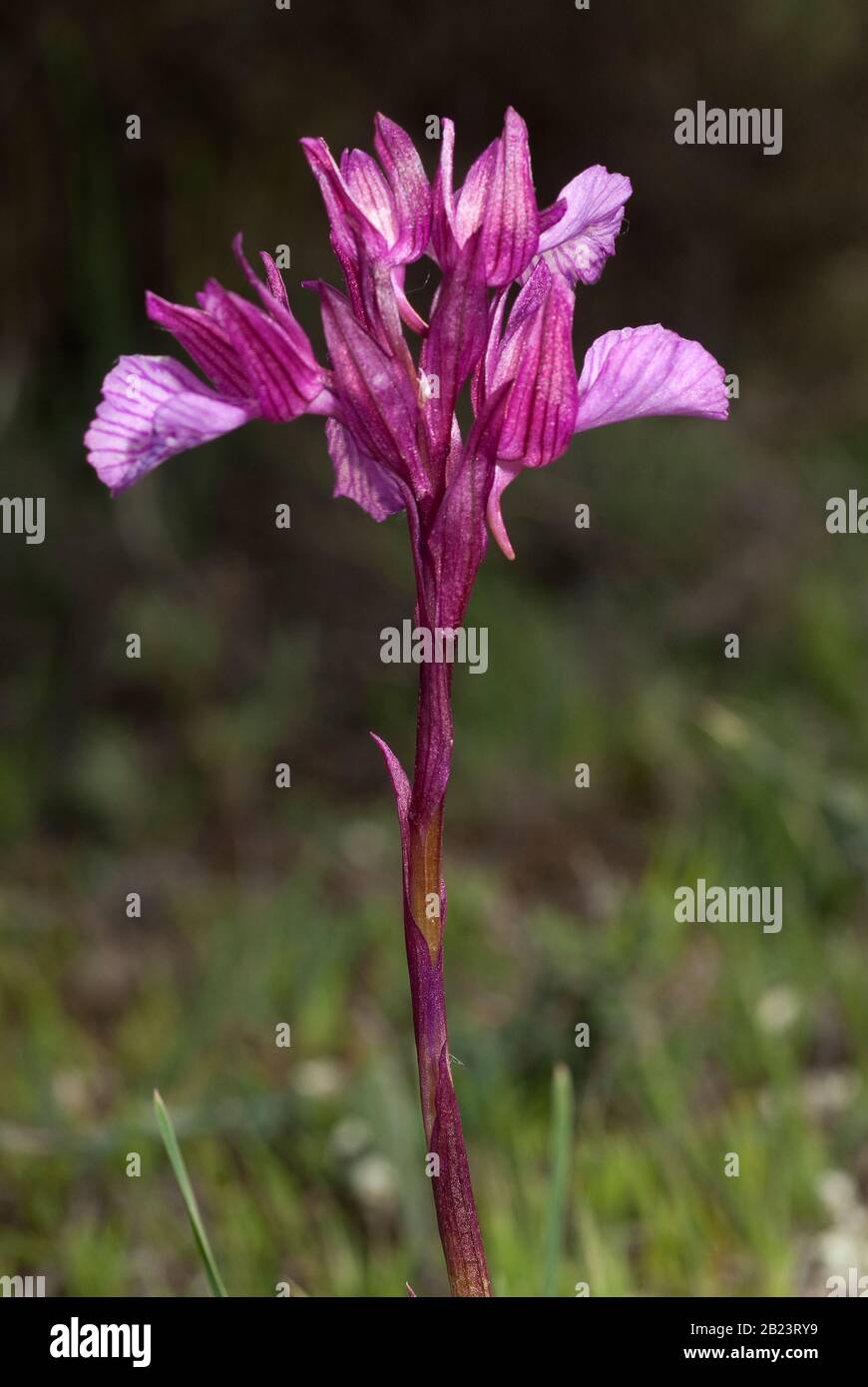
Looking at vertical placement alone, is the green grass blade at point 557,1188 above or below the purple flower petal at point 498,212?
below

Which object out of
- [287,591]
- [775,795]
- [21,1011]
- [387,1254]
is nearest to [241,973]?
[21,1011]

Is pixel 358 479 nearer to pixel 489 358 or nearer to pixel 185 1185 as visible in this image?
pixel 489 358

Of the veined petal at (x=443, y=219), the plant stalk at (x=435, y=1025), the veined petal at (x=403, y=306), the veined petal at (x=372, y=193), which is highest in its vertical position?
the veined petal at (x=372, y=193)

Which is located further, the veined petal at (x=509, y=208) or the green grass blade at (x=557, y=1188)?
the green grass blade at (x=557, y=1188)

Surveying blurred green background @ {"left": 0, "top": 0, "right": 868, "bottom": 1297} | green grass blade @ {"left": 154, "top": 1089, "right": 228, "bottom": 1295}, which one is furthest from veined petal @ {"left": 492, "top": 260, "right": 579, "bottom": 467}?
blurred green background @ {"left": 0, "top": 0, "right": 868, "bottom": 1297}

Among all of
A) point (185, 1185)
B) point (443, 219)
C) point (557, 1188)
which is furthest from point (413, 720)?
point (443, 219)

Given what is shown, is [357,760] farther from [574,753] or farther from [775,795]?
[775,795]

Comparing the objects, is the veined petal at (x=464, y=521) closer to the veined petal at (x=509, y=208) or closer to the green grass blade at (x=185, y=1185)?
the veined petal at (x=509, y=208)

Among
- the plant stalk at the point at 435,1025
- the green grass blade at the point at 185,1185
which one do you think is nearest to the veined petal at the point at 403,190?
the plant stalk at the point at 435,1025
